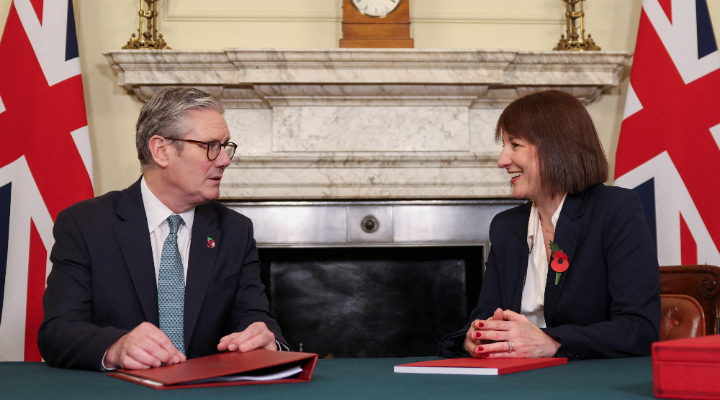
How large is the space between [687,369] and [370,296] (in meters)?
2.69

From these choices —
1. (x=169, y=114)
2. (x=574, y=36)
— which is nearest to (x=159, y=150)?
(x=169, y=114)

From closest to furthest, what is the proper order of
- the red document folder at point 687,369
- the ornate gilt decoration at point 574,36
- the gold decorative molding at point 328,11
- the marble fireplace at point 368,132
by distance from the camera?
the red document folder at point 687,369, the marble fireplace at point 368,132, the ornate gilt decoration at point 574,36, the gold decorative molding at point 328,11

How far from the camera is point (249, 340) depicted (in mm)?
1436

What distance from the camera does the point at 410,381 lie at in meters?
1.06

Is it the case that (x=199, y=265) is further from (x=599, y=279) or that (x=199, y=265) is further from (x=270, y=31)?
(x=270, y=31)

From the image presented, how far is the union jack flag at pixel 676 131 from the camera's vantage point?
295 centimetres

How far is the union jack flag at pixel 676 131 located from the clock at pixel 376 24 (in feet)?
3.72

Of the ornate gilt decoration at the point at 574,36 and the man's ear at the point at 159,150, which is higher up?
the ornate gilt decoration at the point at 574,36

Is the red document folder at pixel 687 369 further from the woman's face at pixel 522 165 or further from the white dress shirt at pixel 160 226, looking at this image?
the white dress shirt at pixel 160 226

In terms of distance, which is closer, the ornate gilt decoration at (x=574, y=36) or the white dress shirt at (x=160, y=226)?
the white dress shirt at (x=160, y=226)

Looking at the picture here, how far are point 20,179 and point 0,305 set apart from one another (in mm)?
571

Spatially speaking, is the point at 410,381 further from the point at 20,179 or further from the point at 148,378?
the point at 20,179

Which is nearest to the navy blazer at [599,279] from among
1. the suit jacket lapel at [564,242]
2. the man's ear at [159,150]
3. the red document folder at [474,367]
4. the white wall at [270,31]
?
the suit jacket lapel at [564,242]

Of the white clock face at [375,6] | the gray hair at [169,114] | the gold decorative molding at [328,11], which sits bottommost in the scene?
the gray hair at [169,114]
